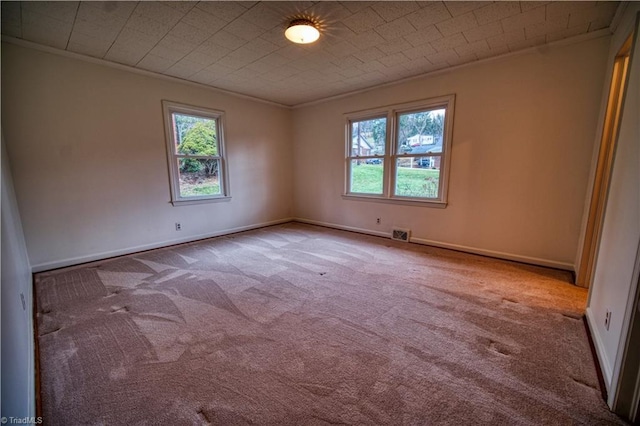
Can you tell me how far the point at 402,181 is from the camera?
14.4 feet

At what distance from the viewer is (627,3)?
213 cm

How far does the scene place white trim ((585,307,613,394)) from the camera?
1.50m

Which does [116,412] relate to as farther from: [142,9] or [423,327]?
[142,9]

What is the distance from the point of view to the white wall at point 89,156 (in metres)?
2.92

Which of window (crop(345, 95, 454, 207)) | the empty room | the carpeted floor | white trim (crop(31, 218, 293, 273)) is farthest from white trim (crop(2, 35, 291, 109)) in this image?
the carpeted floor

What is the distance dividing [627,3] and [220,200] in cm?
524

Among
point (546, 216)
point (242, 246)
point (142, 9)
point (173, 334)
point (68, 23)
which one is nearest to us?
point (173, 334)

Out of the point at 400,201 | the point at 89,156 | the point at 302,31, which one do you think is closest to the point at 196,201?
the point at 89,156

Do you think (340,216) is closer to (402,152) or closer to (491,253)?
(402,152)

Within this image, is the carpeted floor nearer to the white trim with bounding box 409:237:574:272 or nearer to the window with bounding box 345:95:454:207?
the white trim with bounding box 409:237:574:272

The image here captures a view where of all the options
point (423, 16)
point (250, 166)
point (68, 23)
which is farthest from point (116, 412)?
point (250, 166)

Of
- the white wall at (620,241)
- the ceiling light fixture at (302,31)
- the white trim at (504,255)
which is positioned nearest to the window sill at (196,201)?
the ceiling light fixture at (302,31)

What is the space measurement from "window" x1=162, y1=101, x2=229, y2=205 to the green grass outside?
246cm

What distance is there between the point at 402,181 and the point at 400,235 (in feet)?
2.97
